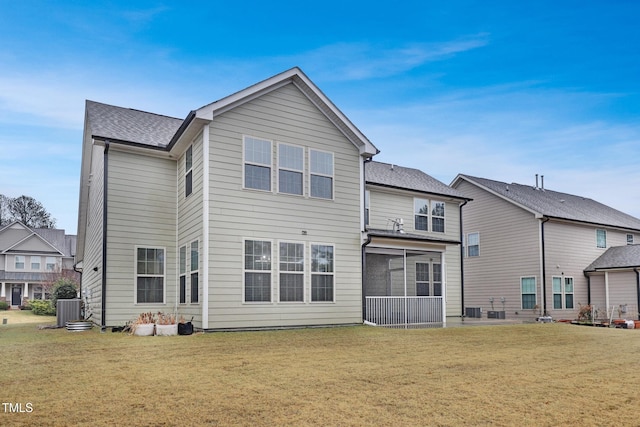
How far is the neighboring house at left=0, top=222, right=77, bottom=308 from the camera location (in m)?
48.3

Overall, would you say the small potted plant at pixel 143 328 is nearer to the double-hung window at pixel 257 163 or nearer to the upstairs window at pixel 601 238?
the double-hung window at pixel 257 163

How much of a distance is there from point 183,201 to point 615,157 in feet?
81.9

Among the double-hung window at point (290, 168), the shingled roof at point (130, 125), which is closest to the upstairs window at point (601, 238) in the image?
the double-hung window at point (290, 168)

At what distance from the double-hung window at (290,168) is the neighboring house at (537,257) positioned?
12379mm

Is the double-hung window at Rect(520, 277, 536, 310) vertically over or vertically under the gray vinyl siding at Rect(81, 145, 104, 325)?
under

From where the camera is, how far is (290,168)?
16.4 m

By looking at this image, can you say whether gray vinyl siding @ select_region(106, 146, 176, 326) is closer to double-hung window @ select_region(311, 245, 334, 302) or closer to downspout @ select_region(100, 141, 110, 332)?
downspout @ select_region(100, 141, 110, 332)

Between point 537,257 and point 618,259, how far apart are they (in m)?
4.83

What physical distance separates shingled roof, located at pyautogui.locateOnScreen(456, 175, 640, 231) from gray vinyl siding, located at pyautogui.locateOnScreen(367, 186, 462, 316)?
454 cm

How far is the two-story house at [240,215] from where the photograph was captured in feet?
48.9

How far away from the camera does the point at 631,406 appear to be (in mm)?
6750

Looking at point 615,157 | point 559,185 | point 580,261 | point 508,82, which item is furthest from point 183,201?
point 559,185

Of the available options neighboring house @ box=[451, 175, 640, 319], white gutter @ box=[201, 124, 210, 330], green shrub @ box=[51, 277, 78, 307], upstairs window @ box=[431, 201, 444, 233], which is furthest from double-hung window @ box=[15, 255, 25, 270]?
white gutter @ box=[201, 124, 210, 330]

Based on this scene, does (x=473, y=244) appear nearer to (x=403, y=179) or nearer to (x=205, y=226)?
(x=403, y=179)
